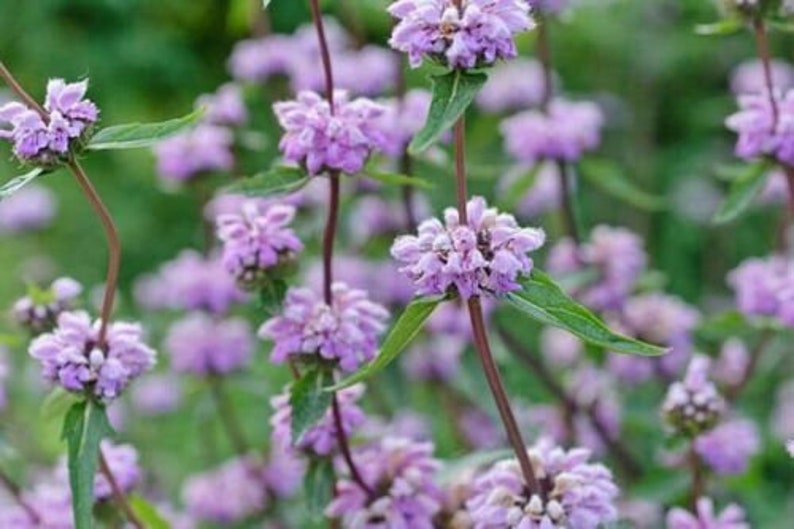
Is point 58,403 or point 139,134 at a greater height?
point 139,134

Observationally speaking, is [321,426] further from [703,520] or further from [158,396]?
[158,396]

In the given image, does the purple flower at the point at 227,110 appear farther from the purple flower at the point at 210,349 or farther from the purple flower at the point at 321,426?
the purple flower at the point at 321,426

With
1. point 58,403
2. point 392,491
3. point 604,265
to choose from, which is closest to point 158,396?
point 604,265

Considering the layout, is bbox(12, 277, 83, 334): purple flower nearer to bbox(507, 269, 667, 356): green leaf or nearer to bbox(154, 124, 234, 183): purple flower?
bbox(154, 124, 234, 183): purple flower

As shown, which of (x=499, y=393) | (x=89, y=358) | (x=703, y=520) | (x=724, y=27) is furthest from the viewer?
(x=724, y=27)

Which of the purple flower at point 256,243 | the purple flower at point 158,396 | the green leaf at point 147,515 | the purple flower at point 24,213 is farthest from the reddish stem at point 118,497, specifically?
the purple flower at point 24,213

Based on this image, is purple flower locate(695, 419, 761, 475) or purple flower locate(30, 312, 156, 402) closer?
purple flower locate(30, 312, 156, 402)

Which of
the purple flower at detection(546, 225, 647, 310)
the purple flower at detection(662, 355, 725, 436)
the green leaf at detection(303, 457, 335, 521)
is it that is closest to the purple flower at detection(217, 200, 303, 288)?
the green leaf at detection(303, 457, 335, 521)
